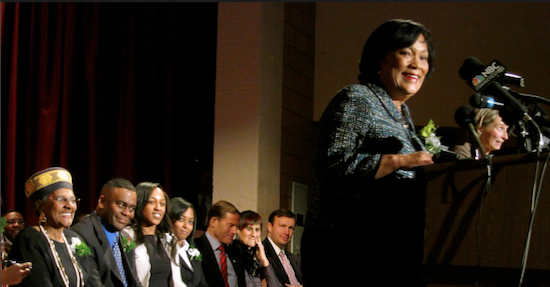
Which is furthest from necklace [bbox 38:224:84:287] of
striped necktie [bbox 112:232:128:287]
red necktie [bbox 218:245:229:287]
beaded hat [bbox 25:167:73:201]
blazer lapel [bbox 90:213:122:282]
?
red necktie [bbox 218:245:229:287]

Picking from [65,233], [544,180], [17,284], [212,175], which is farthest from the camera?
[212,175]

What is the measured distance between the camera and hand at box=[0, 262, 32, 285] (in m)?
3.43

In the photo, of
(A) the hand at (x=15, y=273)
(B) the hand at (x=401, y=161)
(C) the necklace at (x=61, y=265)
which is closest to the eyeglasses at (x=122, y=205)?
(C) the necklace at (x=61, y=265)

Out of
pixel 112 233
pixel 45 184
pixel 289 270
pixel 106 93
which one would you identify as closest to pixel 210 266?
pixel 289 270

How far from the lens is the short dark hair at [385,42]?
2.10 m

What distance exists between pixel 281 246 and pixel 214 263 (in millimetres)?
910

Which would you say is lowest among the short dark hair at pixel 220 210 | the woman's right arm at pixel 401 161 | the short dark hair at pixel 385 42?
the short dark hair at pixel 220 210

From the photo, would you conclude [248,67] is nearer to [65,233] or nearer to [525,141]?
[65,233]

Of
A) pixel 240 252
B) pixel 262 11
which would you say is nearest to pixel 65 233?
pixel 240 252

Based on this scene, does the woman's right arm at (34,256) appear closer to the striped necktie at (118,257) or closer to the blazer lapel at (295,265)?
the striped necktie at (118,257)

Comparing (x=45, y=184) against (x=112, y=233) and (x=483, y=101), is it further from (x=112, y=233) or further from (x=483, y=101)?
A: (x=483, y=101)

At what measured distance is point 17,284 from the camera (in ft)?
11.9

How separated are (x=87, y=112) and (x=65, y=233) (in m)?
2.49

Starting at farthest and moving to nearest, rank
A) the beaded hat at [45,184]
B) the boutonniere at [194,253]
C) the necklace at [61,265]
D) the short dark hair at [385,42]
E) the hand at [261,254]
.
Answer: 1. the hand at [261,254]
2. the boutonniere at [194,253]
3. the beaded hat at [45,184]
4. the necklace at [61,265]
5. the short dark hair at [385,42]
